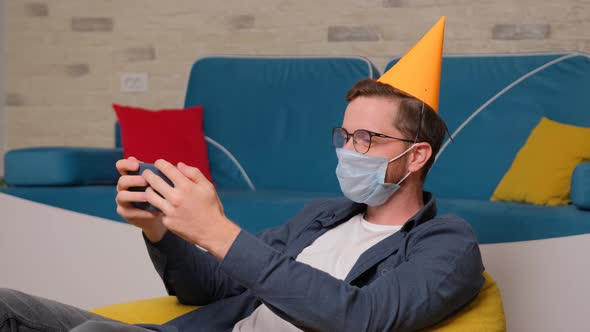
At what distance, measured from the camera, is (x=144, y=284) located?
283cm

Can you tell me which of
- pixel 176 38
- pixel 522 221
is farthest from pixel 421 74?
pixel 176 38

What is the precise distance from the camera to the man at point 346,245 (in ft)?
3.98

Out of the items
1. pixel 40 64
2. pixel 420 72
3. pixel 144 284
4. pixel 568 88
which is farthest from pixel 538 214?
pixel 40 64

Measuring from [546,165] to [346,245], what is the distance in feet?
4.47

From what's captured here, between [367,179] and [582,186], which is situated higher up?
[367,179]

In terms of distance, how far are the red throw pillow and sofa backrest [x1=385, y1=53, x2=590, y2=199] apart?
3.33ft

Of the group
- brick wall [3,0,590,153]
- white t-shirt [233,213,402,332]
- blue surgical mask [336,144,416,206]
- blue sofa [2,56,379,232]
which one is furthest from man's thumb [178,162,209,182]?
brick wall [3,0,590,153]

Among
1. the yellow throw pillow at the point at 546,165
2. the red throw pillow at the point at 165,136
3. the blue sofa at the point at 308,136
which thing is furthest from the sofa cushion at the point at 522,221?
the red throw pillow at the point at 165,136

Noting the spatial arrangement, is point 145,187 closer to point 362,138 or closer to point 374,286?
point 374,286

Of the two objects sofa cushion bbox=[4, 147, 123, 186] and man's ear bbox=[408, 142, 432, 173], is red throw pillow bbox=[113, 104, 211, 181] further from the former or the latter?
man's ear bbox=[408, 142, 432, 173]

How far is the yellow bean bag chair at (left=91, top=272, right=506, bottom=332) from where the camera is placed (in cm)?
142

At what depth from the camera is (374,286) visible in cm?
131

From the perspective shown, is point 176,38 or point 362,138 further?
point 176,38

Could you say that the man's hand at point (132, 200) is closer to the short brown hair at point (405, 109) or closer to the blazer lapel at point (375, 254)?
the blazer lapel at point (375, 254)
